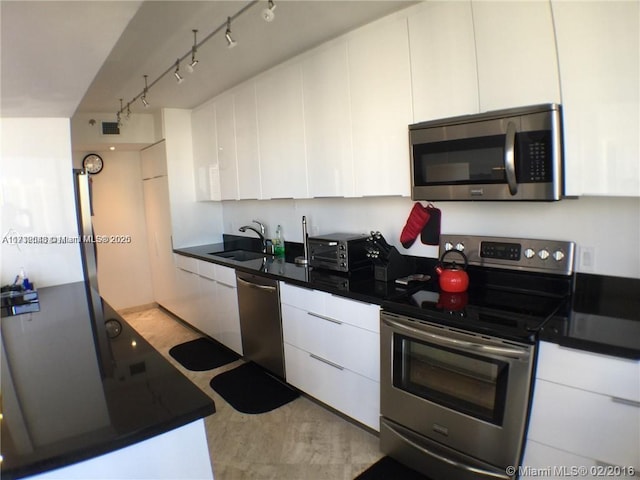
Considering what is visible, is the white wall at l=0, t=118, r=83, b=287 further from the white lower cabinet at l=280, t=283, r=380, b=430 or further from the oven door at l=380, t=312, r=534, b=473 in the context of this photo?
the oven door at l=380, t=312, r=534, b=473

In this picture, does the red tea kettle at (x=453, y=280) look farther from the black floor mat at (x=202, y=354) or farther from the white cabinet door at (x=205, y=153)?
the white cabinet door at (x=205, y=153)

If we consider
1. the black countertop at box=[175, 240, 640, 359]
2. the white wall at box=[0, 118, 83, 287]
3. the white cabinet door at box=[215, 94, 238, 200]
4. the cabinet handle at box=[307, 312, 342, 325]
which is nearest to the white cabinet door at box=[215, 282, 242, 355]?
the black countertop at box=[175, 240, 640, 359]

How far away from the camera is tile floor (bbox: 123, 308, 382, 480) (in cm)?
209

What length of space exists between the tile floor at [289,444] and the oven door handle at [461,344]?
A: 0.79 metres

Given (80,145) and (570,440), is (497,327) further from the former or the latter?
(80,145)

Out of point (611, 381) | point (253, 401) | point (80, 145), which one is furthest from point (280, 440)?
point (80, 145)

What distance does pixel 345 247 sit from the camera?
2.55 metres

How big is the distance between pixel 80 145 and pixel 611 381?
4.91m

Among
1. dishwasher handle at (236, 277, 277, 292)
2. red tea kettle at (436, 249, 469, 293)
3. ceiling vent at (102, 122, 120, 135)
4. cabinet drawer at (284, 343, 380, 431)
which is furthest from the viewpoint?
ceiling vent at (102, 122, 120, 135)

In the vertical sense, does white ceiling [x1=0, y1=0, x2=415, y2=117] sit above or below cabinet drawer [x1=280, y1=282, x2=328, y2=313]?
above

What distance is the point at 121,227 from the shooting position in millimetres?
4906

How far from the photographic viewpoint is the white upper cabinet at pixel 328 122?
2.46 meters

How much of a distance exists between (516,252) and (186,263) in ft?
10.5

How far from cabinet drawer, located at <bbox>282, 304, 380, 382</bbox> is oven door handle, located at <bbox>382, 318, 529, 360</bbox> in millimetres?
212
